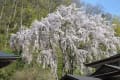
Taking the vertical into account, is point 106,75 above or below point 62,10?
below

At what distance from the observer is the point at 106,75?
1432 cm

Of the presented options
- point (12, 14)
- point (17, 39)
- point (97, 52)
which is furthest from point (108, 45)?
point (12, 14)

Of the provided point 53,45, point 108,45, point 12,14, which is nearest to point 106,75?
point 53,45

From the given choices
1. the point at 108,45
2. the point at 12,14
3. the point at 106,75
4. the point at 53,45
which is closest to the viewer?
the point at 106,75

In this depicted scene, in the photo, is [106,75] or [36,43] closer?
[106,75]

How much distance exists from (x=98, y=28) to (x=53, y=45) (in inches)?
181

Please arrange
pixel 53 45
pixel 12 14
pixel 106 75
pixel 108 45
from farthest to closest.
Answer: pixel 12 14
pixel 108 45
pixel 53 45
pixel 106 75

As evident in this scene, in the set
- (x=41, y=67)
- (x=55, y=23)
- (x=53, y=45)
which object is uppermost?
(x=55, y=23)

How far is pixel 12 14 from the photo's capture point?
138ft

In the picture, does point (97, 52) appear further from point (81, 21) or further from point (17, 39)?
point (17, 39)

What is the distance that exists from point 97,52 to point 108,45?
1316 mm

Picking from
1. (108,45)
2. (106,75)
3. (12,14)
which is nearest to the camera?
(106,75)

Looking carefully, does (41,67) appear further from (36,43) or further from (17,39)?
(17,39)

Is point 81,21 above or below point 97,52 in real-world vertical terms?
above
